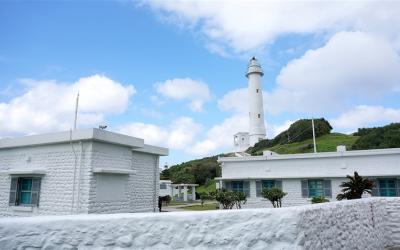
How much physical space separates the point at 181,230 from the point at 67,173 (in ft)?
29.5

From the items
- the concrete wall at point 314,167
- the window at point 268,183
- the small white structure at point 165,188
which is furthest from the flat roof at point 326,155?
the small white structure at point 165,188

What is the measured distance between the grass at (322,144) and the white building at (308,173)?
988 inches

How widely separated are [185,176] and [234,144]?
54.8 ft

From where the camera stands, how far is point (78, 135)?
11.8 metres

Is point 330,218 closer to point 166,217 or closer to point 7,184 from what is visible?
point 166,217

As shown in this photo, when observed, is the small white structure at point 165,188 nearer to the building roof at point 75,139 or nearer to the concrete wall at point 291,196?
the concrete wall at point 291,196

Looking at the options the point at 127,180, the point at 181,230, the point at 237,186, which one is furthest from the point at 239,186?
the point at 181,230

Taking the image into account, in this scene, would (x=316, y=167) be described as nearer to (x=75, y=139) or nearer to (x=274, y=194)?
(x=274, y=194)

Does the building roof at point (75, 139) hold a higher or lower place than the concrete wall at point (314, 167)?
Answer: higher

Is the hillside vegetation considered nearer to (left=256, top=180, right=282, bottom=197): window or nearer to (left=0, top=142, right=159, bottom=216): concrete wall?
(left=256, top=180, right=282, bottom=197): window

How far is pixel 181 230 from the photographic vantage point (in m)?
4.27

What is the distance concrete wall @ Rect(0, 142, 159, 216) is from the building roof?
0.23 metres

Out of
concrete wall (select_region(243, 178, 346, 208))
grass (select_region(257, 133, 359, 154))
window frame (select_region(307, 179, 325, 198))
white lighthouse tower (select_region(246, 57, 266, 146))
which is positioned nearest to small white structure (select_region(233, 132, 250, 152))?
white lighthouse tower (select_region(246, 57, 266, 146))

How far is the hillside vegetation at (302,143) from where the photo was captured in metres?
41.5
